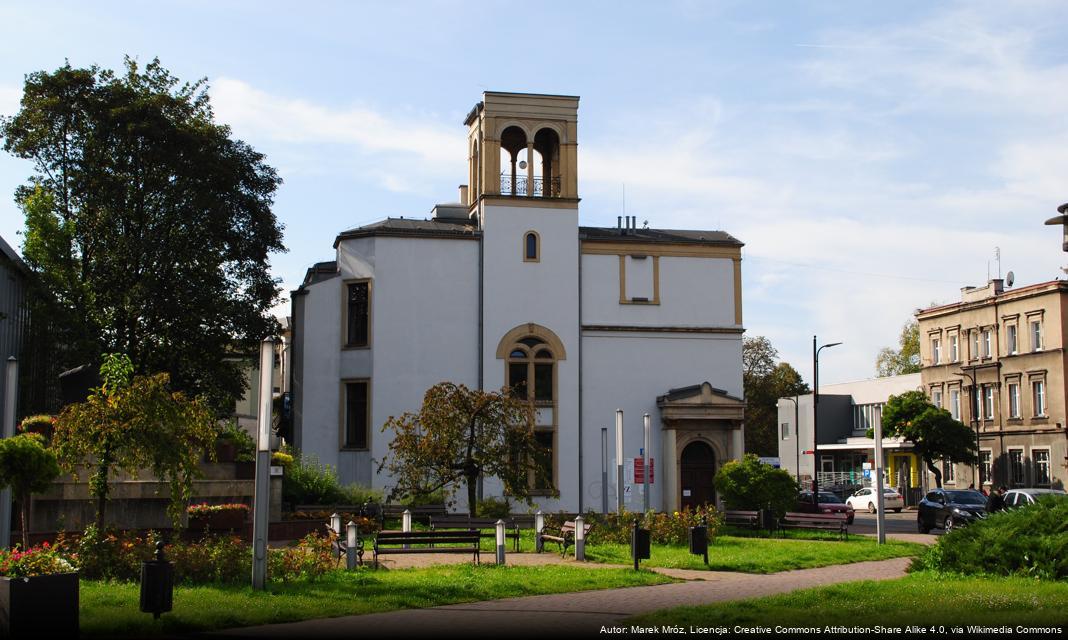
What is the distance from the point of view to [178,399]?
18.5 meters

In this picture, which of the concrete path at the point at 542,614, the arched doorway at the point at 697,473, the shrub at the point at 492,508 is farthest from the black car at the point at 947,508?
the concrete path at the point at 542,614

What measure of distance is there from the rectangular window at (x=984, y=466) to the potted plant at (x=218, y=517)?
158 feet

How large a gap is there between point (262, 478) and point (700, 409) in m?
27.9

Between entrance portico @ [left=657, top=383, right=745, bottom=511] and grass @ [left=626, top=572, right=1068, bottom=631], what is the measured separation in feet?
84.6

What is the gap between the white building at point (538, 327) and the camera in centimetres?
4184

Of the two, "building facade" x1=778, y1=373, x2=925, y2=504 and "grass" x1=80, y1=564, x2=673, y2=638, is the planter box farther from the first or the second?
"building facade" x1=778, y1=373, x2=925, y2=504

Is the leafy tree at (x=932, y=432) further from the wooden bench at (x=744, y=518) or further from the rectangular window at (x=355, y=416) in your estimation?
the rectangular window at (x=355, y=416)

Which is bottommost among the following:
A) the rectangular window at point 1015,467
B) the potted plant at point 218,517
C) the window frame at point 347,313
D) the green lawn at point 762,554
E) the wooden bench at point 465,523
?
the green lawn at point 762,554

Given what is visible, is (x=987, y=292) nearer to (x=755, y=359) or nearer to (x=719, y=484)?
(x=755, y=359)

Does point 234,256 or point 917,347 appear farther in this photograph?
point 917,347

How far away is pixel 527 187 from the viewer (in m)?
43.8

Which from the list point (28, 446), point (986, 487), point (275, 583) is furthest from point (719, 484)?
point (986, 487)

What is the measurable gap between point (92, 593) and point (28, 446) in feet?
10.0

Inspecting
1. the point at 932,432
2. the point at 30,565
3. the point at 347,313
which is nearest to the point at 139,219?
the point at 347,313
